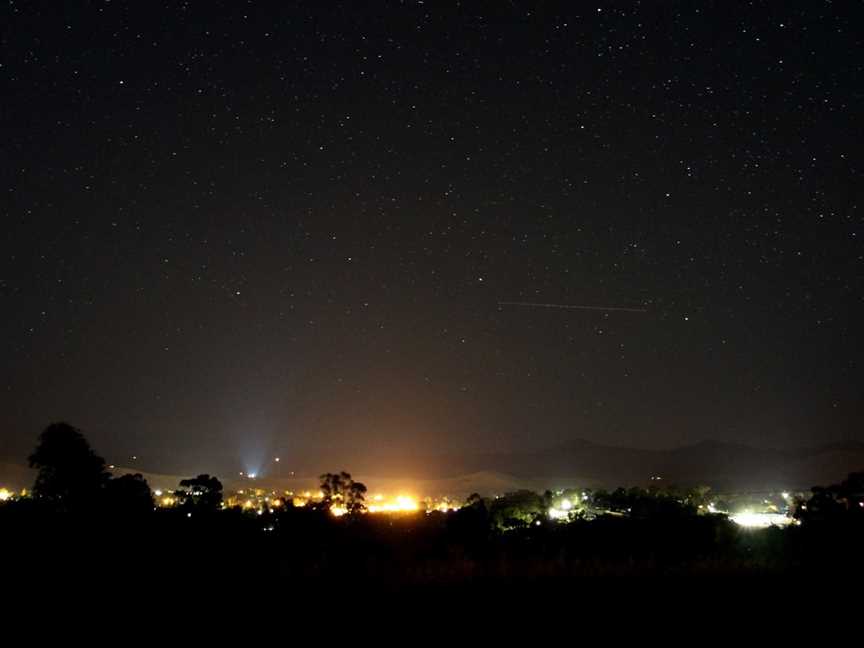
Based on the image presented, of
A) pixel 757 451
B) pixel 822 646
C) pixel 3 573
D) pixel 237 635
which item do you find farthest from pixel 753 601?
pixel 757 451

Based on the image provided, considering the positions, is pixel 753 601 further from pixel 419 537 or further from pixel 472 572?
pixel 419 537

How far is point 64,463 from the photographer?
43.2m

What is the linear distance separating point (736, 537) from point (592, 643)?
10649 mm

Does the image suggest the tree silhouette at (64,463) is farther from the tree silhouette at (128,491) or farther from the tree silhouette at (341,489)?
the tree silhouette at (341,489)

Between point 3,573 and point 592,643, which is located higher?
point 3,573

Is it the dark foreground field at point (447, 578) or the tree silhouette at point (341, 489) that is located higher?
the tree silhouette at point (341, 489)

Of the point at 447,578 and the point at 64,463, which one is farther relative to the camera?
the point at 64,463

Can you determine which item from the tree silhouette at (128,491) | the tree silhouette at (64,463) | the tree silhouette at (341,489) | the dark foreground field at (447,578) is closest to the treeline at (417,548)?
the dark foreground field at (447,578)

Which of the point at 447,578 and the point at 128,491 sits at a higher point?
the point at 128,491

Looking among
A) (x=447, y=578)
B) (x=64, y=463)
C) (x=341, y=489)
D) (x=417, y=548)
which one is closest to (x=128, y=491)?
(x=64, y=463)

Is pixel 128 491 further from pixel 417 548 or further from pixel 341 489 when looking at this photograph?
pixel 417 548

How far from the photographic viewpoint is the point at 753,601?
8492 mm

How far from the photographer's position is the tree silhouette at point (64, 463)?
42750mm

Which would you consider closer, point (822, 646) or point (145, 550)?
point (822, 646)
